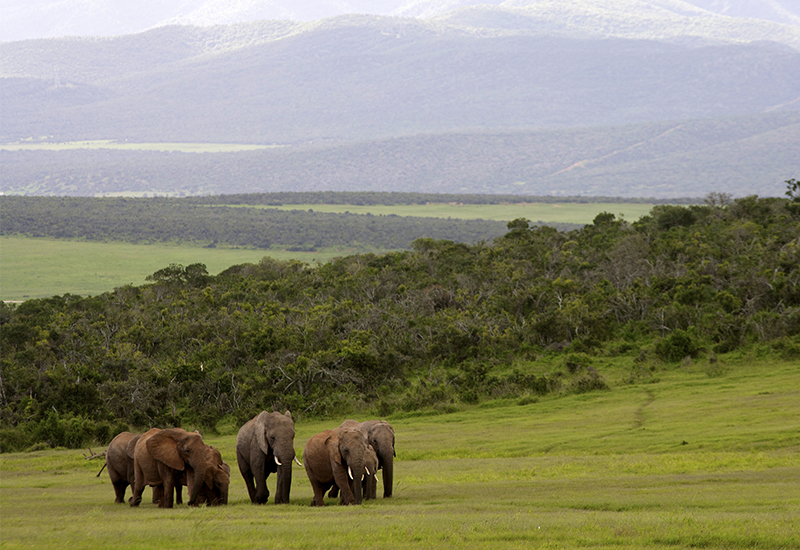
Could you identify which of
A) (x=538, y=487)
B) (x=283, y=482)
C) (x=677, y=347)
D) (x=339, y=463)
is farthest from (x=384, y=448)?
(x=677, y=347)

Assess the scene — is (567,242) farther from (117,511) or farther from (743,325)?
(117,511)

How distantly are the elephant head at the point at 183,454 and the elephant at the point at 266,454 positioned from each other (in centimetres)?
98

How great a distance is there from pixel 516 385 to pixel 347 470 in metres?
17.9

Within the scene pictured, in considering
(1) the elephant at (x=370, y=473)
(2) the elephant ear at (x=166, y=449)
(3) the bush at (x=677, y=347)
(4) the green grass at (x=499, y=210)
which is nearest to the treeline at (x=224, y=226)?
(4) the green grass at (x=499, y=210)

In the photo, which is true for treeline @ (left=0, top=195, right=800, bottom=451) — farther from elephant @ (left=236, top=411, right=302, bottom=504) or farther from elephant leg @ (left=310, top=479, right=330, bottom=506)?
elephant leg @ (left=310, top=479, right=330, bottom=506)

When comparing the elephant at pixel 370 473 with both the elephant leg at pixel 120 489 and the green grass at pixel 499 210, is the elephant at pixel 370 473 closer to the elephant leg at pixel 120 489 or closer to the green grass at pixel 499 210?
the elephant leg at pixel 120 489

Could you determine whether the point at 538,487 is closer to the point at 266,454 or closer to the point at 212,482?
the point at 266,454

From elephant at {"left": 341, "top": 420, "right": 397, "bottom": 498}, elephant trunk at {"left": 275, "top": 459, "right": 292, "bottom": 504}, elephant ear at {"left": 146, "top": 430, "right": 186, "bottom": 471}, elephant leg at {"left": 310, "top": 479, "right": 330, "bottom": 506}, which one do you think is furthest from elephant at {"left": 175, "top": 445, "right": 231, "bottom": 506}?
elephant at {"left": 341, "top": 420, "right": 397, "bottom": 498}

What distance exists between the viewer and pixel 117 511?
13977mm

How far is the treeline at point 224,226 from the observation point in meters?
111

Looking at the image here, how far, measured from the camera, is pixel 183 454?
14883mm

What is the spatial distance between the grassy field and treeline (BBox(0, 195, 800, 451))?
308cm

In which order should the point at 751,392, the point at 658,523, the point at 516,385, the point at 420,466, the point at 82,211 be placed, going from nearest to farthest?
the point at 658,523
the point at 420,466
the point at 751,392
the point at 516,385
the point at 82,211

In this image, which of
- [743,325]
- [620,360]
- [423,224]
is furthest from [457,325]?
[423,224]
